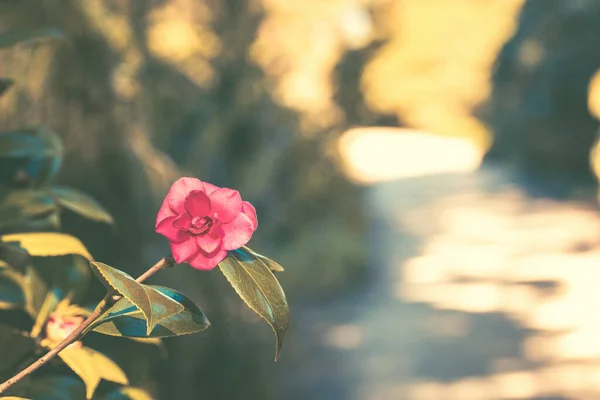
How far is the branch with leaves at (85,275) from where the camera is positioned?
443 millimetres

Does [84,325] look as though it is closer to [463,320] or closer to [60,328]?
[60,328]

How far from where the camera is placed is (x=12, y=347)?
0.59m

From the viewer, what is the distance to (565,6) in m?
8.28

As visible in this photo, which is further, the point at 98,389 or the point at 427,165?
the point at 427,165

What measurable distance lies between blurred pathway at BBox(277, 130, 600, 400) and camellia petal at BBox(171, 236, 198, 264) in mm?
2979

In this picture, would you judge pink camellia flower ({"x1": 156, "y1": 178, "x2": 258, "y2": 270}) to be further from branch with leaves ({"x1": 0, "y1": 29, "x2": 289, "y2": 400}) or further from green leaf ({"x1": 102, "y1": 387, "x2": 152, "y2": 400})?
green leaf ({"x1": 102, "y1": 387, "x2": 152, "y2": 400})

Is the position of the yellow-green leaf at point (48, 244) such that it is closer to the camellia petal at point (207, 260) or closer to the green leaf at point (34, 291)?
the green leaf at point (34, 291)

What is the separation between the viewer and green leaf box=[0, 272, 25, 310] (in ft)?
2.15

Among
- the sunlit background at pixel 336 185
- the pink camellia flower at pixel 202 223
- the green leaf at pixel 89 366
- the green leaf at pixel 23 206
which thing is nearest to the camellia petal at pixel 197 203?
the pink camellia flower at pixel 202 223

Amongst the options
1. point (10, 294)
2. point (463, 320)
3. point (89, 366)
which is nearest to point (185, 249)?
point (89, 366)

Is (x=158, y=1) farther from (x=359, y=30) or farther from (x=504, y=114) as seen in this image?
(x=504, y=114)

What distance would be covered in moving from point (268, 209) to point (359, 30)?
3.33 m

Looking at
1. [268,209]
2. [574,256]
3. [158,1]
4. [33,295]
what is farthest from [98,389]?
[574,256]

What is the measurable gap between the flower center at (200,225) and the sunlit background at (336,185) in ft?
2.50
